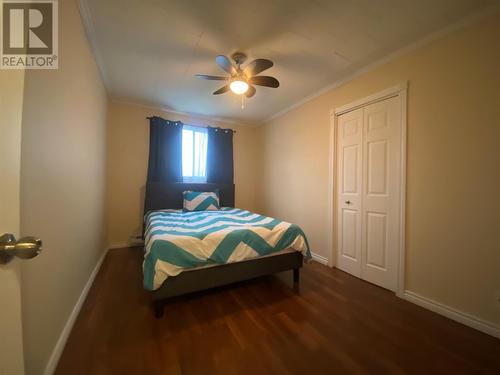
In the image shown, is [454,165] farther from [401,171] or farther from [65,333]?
[65,333]

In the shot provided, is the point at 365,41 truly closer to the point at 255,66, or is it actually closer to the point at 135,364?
the point at 255,66

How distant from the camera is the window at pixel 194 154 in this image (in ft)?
12.7

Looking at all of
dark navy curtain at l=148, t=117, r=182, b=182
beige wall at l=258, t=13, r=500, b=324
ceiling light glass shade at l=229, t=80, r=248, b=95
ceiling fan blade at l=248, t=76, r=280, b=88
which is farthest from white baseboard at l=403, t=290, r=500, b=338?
dark navy curtain at l=148, t=117, r=182, b=182

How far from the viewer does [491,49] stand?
5.01 ft

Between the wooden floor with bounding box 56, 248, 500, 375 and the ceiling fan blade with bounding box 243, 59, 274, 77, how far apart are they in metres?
2.27

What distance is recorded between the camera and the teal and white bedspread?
62.9 inches

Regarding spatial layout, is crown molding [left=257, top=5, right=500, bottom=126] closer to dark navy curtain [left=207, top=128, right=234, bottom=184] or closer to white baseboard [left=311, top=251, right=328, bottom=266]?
dark navy curtain [left=207, top=128, right=234, bottom=184]

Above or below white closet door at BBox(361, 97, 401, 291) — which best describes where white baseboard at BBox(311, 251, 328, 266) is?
below

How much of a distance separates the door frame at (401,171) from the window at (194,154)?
242 cm

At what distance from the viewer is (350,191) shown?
2.55 meters

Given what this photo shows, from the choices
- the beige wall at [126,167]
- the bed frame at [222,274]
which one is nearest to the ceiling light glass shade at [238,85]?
the bed frame at [222,274]

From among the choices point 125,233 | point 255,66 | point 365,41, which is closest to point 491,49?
point 365,41

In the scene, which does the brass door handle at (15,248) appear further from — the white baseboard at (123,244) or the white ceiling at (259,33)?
the white baseboard at (123,244)

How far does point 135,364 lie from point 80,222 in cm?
121
